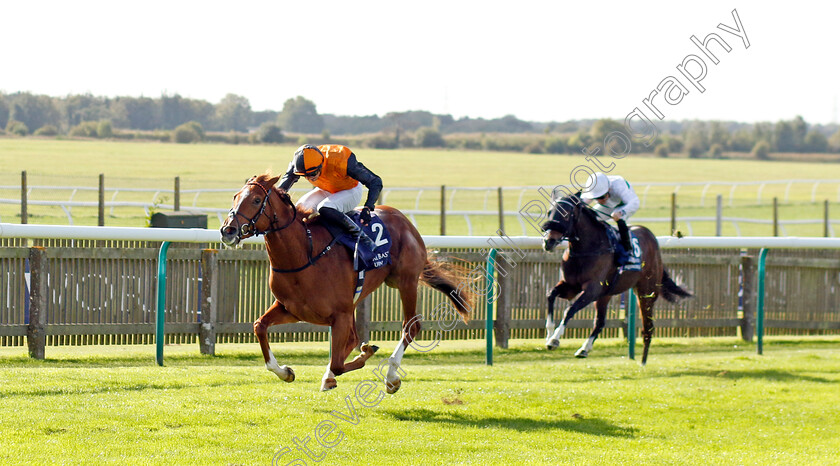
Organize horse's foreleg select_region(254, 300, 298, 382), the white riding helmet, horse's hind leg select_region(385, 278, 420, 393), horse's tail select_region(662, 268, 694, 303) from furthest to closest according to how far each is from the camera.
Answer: horse's tail select_region(662, 268, 694, 303)
the white riding helmet
horse's hind leg select_region(385, 278, 420, 393)
horse's foreleg select_region(254, 300, 298, 382)

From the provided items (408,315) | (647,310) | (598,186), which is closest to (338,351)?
(408,315)

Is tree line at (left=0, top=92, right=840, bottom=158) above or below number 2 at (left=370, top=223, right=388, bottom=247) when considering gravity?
above

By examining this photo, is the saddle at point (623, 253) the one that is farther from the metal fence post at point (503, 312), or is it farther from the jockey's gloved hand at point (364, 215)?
the jockey's gloved hand at point (364, 215)

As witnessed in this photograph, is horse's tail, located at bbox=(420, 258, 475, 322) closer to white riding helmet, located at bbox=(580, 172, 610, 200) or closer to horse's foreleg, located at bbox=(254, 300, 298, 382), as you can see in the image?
horse's foreleg, located at bbox=(254, 300, 298, 382)

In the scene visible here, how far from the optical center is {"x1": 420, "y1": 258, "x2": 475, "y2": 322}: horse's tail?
7611 mm

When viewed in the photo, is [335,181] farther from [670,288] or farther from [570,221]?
[670,288]

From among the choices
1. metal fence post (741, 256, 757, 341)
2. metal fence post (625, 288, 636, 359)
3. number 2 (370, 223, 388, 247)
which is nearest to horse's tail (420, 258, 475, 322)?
number 2 (370, 223, 388, 247)

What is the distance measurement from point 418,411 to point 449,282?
1.21m

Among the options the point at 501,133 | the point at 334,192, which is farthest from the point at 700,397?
the point at 501,133

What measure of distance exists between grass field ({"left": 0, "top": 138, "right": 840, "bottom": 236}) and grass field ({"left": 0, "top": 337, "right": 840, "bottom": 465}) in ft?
22.1

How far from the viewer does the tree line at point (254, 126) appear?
41.8 meters

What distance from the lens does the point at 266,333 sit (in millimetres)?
6137

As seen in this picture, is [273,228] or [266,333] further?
[266,333]

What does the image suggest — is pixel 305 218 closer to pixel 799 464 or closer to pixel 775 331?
pixel 799 464
